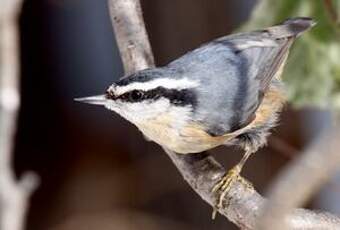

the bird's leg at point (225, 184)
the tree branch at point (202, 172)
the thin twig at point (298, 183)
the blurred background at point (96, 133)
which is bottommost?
the blurred background at point (96, 133)

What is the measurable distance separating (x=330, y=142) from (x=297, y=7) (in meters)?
0.99

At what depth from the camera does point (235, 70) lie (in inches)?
52.0

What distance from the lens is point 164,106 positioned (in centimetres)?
119

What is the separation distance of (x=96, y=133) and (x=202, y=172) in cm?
149

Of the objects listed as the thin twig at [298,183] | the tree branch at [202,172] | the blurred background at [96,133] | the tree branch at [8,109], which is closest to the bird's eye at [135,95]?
the tree branch at [202,172]

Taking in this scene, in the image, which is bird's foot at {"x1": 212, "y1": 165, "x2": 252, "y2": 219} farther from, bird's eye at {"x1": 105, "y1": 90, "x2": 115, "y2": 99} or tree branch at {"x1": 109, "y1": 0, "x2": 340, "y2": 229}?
bird's eye at {"x1": 105, "y1": 90, "x2": 115, "y2": 99}

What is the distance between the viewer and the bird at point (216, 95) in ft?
3.79

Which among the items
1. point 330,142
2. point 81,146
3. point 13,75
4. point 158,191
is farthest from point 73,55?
point 330,142

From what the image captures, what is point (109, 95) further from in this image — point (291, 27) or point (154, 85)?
point (291, 27)

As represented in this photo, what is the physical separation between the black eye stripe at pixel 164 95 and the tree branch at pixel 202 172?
0.29 feet

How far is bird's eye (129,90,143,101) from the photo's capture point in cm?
113

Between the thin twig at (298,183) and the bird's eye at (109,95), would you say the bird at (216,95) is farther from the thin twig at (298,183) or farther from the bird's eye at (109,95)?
the thin twig at (298,183)

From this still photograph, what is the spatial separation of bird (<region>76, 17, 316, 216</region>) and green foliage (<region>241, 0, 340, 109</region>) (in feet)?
0.08

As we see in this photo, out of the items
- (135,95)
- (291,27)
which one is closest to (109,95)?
(135,95)
